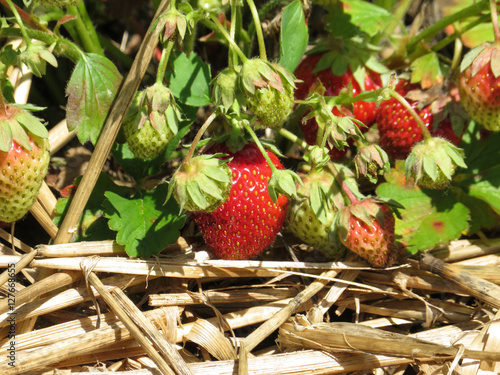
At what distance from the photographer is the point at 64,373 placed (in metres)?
1.41

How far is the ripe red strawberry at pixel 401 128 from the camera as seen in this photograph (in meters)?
1.77

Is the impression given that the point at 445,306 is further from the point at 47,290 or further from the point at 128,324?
the point at 47,290

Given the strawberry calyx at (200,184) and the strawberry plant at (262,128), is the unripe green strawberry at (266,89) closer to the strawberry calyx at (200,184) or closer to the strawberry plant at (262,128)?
the strawberry plant at (262,128)

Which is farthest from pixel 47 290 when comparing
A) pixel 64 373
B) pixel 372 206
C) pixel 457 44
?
pixel 457 44

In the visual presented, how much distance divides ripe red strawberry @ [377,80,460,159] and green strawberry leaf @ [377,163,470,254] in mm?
76

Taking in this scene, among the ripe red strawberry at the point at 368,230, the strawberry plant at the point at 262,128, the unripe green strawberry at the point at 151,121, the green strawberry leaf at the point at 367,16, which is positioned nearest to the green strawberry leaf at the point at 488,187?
the strawberry plant at the point at 262,128

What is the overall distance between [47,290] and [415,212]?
1.07m

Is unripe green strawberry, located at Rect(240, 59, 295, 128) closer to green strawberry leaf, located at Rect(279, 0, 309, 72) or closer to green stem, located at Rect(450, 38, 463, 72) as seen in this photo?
green strawberry leaf, located at Rect(279, 0, 309, 72)

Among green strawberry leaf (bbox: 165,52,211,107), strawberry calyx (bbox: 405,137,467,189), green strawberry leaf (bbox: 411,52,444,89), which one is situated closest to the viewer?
strawberry calyx (bbox: 405,137,467,189)

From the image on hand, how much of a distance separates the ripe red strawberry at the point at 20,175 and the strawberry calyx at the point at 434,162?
940 millimetres

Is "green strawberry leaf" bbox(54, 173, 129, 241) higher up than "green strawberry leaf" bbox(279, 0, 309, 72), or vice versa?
"green strawberry leaf" bbox(279, 0, 309, 72)

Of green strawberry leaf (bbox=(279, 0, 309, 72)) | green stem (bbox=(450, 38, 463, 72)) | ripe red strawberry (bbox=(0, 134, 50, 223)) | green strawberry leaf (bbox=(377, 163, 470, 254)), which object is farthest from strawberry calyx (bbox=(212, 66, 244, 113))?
green stem (bbox=(450, 38, 463, 72))

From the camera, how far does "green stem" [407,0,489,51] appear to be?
5.52ft

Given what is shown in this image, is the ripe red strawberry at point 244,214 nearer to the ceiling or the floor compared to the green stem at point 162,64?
nearer to the floor
